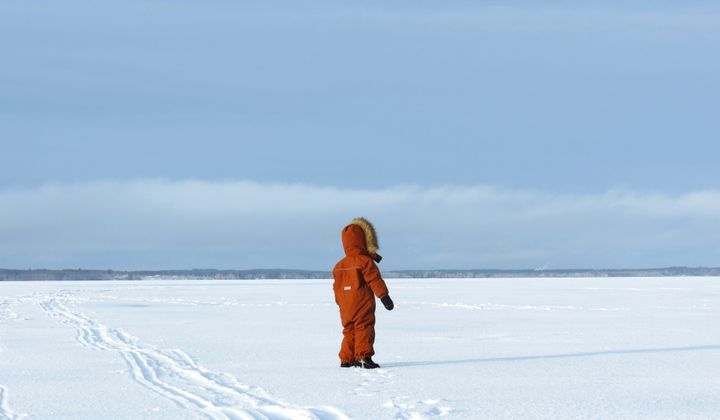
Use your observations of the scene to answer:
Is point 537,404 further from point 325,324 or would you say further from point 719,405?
point 325,324

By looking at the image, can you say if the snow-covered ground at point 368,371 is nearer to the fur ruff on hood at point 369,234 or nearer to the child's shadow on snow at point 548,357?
the child's shadow on snow at point 548,357

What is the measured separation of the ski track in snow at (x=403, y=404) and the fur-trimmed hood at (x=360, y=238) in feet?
4.76

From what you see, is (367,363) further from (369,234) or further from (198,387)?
(198,387)

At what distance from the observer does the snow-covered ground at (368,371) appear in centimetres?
629

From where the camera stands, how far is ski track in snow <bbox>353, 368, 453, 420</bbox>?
19.5 ft

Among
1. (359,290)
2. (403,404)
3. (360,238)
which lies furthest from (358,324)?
(403,404)

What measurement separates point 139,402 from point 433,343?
5327 mm

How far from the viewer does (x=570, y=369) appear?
8.45 m

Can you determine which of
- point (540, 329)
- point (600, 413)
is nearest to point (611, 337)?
point (540, 329)

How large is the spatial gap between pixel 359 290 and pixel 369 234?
0.51 m

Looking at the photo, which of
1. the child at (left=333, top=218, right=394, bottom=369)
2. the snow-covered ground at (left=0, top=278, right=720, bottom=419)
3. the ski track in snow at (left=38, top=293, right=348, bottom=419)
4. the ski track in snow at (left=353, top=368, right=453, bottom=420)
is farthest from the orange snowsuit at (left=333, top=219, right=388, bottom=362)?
the ski track in snow at (left=38, top=293, right=348, bottom=419)

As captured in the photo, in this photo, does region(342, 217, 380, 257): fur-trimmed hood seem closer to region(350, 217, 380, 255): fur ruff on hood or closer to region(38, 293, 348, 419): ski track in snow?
region(350, 217, 380, 255): fur ruff on hood

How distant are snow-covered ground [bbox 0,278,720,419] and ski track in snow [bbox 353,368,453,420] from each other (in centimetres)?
1

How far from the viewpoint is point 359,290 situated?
8.85m
